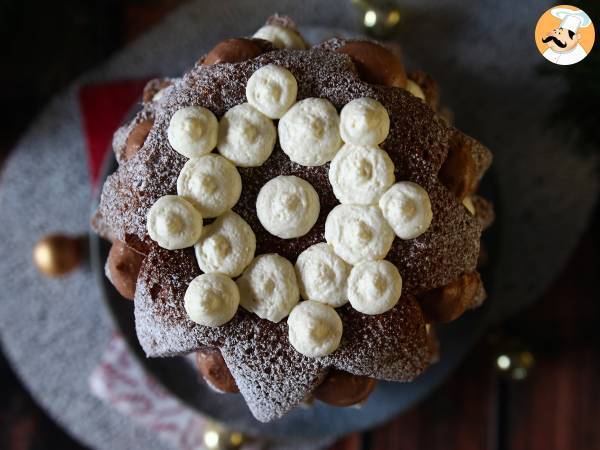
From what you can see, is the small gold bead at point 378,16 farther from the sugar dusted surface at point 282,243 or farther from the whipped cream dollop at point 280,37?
the sugar dusted surface at point 282,243

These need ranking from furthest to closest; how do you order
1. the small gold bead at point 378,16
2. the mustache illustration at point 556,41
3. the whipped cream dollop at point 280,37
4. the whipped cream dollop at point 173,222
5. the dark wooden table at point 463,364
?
the dark wooden table at point 463,364 < the small gold bead at point 378,16 < the mustache illustration at point 556,41 < the whipped cream dollop at point 280,37 < the whipped cream dollop at point 173,222

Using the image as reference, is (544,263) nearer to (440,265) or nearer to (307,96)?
(440,265)

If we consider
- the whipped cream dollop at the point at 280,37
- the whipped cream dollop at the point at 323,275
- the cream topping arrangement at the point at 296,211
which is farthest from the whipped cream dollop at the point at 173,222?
the whipped cream dollop at the point at 280,37

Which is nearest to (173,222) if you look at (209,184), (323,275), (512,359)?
(209,184)

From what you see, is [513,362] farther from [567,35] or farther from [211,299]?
[211,299]

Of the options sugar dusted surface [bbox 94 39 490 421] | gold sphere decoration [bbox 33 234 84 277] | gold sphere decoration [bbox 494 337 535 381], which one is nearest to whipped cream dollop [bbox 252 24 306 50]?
sugar dusted surface [bbox 94 39 490 421]

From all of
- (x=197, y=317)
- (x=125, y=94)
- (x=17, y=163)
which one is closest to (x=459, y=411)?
(x=197, y=317)
